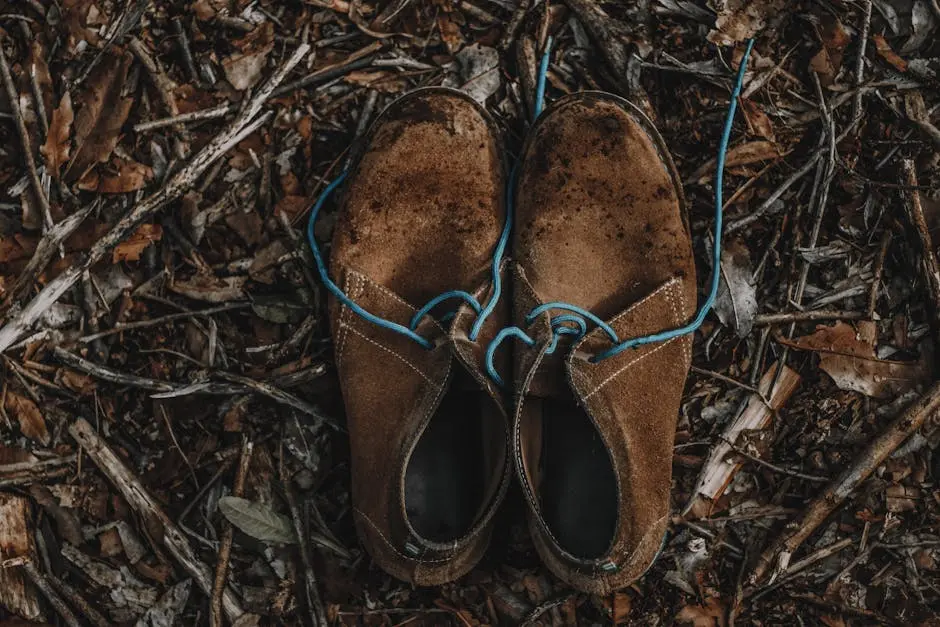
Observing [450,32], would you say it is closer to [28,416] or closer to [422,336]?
[422,336]

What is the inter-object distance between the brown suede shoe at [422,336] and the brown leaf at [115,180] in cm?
75

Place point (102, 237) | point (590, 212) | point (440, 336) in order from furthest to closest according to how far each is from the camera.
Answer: point (102, 237) < point (590, 212) < point (440, 336)

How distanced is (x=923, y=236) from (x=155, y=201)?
2596 millimetres

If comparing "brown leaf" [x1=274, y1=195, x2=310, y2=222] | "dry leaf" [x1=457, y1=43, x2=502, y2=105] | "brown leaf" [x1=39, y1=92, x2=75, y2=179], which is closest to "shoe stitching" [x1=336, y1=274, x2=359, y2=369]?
"brown leaf" [x1=274, y1=195, x2=310, y2=222]

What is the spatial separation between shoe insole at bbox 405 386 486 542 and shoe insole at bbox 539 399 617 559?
0.71 ft

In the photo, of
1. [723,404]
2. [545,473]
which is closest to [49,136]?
[545,473]

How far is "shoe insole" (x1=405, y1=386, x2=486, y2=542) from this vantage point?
2.43 metres

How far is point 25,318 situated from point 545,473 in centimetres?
183

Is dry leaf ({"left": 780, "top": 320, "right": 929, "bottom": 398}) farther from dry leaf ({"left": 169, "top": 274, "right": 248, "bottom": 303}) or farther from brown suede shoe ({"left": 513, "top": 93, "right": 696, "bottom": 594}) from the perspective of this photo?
dry leaf ({"left": 169, "top": 274, "right": 248, "bottom": 303})

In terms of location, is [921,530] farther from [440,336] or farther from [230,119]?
[230,119]

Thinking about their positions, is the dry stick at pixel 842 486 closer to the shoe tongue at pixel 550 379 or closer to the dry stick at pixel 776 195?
the dry stick at pixel 776 195

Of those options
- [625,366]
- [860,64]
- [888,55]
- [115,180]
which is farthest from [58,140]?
[888,55]

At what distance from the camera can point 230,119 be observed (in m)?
2.73

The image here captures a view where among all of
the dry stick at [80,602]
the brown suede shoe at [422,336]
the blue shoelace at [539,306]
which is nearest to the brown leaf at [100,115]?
the blue shoelace at [539,306]
